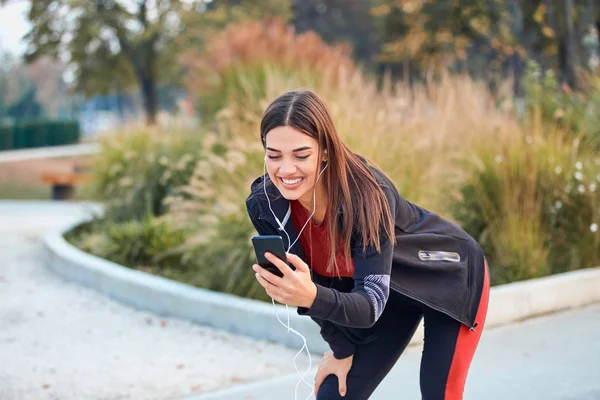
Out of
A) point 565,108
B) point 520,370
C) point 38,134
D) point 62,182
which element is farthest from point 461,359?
point 38,134

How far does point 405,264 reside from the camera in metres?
2.54

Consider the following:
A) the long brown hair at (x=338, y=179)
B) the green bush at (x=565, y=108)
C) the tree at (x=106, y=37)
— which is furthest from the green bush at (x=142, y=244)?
the tree at (x=106, y=37)

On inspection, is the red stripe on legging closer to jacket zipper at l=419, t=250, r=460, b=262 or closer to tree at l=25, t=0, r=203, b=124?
jacket zipper at l=419, t=250, r=460, b=262

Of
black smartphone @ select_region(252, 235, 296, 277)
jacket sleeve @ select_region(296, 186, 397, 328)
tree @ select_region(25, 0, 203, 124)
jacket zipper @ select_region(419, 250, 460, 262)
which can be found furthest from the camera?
tree @ select_region(25, 0, 203, 124)

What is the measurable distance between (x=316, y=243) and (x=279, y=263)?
0.49 metres

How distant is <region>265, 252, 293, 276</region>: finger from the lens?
6.58 ft

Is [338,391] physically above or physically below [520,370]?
above

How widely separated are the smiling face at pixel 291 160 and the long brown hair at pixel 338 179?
0.02 m

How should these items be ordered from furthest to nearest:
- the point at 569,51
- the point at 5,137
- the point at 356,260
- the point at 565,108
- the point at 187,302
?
1. the point at 5,137
2. the point at 569,51
3. the point at 565,108
4. the point at 187,302
5. the point at 356,260

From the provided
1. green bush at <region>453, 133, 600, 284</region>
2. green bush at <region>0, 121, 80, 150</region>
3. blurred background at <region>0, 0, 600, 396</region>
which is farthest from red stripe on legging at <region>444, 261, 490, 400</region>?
green bush at <region>0, 121, 80, 150</region>

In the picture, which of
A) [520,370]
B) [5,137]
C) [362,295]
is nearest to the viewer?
[362,295]

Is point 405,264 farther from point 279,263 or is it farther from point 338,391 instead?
point 279,263

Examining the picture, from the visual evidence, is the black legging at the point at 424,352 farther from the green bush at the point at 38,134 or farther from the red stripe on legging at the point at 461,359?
the green bush at the point at 38,134

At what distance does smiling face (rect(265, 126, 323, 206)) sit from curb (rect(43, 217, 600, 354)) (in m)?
2.67
